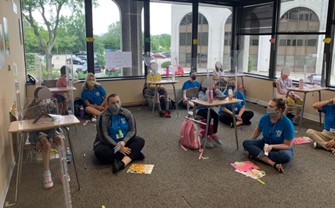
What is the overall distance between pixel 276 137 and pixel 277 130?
0.29 feet

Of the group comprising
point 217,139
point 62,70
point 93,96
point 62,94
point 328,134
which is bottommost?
point 217,139

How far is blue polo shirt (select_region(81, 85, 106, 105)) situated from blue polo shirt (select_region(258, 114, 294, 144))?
9.86 ft

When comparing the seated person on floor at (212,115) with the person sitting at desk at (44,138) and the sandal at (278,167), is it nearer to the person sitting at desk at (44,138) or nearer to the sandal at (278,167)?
the sandal at (278,167)

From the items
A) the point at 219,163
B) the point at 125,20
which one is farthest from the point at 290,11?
the point at 219,163

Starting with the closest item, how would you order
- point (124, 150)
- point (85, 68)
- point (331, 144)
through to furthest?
point (124, 150)
point (331, 144)
point (85, 68)

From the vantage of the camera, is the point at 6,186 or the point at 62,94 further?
the point at 62,94

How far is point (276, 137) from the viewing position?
336cm

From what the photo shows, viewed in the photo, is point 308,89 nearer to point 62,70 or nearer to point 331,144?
point 331,144

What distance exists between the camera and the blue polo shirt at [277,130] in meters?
3.25

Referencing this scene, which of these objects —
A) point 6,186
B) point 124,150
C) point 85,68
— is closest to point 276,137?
point 124,150

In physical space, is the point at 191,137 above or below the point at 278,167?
above

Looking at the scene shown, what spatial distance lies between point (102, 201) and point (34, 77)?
3.61 meters

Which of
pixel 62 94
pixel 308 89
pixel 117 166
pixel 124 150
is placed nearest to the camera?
pixel 117 166

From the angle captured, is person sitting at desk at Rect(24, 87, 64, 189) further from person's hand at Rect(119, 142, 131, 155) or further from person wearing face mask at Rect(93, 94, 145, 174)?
person's hand at Rect(119, 142, 131, 155)
